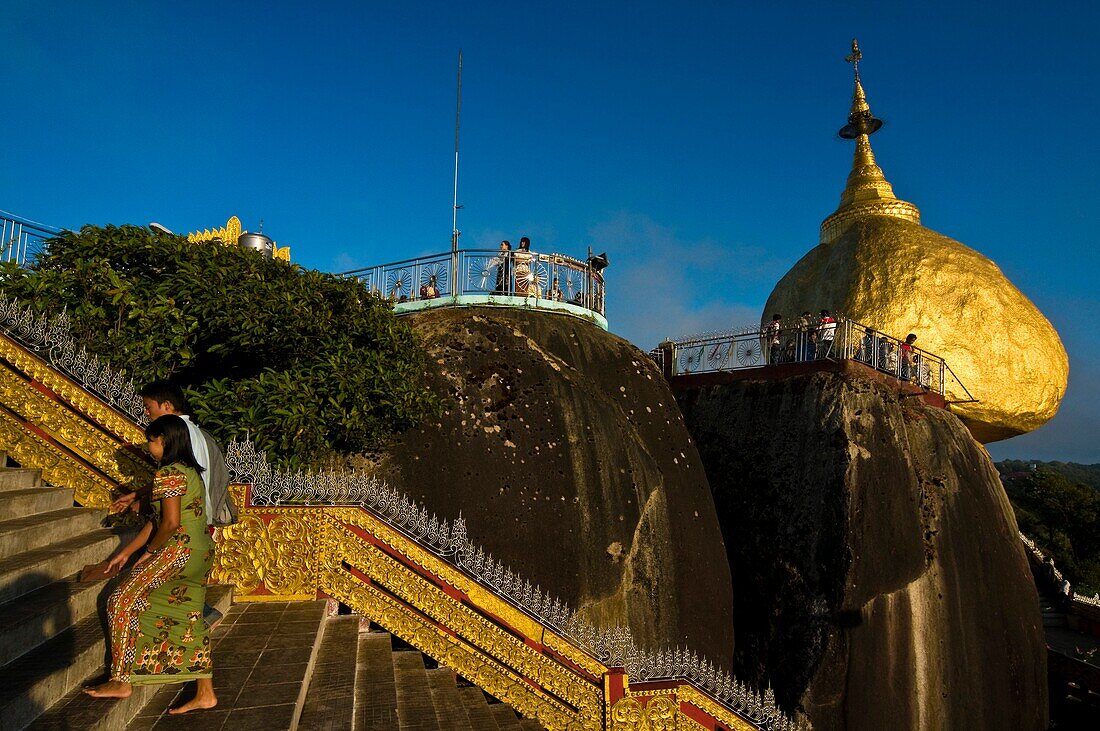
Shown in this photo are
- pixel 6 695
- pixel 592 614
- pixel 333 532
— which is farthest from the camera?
pixel 592 614

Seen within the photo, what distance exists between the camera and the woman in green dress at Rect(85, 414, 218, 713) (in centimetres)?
346

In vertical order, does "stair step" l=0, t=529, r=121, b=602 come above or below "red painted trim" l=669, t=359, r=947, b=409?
below

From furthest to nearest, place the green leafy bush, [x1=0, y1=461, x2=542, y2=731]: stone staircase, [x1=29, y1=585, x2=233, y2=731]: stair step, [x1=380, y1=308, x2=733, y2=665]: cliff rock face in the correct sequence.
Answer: [x1=380, y1=308, x2=733, y2=665]: cliff rock face → the green leafy bush → [x1=0, y1=461, x2=542, y2=731]: stone staircase → [x1=29, y1=585, x2=233, y2=731]: stair step

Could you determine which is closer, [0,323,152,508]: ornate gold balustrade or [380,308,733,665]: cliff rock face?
[0,323,152,508]: ornate gold balustrade

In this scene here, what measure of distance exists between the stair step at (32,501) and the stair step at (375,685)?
2.58m

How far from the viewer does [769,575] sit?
13109 millimetres

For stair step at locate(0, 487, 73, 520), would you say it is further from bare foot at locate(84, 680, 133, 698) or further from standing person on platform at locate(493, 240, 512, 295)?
standing person on platform at locate(493, 240, 512, 295)

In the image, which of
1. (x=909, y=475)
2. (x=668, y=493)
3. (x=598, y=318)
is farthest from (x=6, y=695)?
(x=909, y=475)

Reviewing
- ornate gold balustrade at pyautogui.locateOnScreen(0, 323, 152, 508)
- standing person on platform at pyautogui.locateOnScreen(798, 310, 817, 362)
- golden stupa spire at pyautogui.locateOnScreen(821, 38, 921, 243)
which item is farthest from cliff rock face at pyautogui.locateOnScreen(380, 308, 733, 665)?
golden stupa spire at pyautogui.locateOnScreen(821, 38, 921, 243)

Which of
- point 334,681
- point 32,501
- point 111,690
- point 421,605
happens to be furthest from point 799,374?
point 111,690

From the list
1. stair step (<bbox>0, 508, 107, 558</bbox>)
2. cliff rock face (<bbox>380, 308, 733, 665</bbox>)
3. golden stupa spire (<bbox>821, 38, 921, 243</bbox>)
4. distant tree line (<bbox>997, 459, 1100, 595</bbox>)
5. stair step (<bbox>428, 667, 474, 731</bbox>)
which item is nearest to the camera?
stair step (<bbox>0, 508, 107, 558</bbox>)

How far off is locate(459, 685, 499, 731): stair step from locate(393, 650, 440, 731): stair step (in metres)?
0.34

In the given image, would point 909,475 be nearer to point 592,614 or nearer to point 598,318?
point 598,318

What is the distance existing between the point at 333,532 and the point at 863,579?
402 inches
